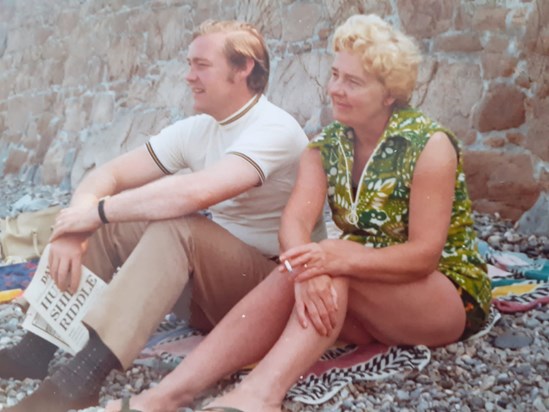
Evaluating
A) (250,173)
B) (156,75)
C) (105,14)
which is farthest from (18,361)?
(105,14)

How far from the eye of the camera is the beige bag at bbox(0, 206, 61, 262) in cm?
236

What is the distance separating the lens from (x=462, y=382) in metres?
1.74

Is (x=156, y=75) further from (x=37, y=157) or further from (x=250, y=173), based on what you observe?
(x=250, y=173)

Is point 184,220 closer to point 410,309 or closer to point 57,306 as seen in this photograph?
point 57,306

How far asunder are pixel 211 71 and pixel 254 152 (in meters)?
0.23

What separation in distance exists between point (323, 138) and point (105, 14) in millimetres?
2065

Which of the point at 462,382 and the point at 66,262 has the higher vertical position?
the point at 66,262

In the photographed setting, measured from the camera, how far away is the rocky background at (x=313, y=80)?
9.70 feet

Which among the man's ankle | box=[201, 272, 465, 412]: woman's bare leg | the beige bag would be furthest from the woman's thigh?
the beige bag

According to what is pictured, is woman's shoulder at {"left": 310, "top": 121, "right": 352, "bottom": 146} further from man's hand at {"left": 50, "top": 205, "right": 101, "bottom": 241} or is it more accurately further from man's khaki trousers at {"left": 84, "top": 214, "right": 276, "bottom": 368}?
man's hand at {"left": 50, "top": 205, "right": 101, "bottom": 241}

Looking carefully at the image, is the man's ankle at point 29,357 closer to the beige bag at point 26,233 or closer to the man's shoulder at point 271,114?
the beige bag at point 26,233

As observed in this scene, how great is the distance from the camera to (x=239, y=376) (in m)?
1.71

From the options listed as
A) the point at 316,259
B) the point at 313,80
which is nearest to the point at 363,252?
the point at 316,259

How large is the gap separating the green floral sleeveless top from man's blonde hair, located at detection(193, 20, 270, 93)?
22 cm
